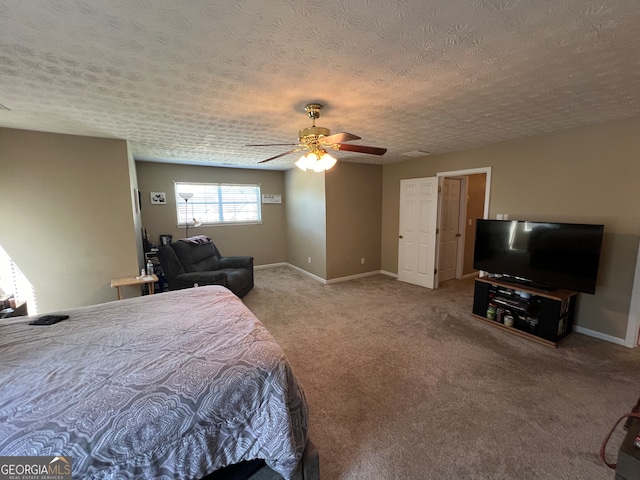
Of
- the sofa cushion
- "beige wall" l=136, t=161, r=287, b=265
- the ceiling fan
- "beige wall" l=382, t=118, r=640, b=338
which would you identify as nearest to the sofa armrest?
the sofa cushion

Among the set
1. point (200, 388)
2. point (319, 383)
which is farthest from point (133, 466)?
point (319, 383)

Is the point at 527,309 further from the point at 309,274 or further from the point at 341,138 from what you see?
the point at 309,274

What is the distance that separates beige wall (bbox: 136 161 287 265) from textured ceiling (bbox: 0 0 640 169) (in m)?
2.44

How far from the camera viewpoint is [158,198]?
5.37 meters

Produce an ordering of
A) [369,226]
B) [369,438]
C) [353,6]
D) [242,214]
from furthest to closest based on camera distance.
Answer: [242,214] < [369,226] < [369,438] < [353,6]

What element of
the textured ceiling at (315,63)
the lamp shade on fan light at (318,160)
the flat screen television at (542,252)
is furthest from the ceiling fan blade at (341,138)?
the flat screen television at (542,252)

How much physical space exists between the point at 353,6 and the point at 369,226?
472 cm

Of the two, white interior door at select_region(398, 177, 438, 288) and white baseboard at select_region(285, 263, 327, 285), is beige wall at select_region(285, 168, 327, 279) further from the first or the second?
white interior door at select_region(398, 177, 438, 288)

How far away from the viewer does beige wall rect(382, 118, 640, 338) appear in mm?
2785

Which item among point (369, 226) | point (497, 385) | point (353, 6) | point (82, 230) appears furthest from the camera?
point (369, 226)

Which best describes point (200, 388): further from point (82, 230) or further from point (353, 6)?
point (82, 230)

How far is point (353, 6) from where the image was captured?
3.90 feet

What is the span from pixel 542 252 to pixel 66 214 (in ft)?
18.1

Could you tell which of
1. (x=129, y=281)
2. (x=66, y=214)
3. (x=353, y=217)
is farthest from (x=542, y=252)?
(x=66, y=214)
